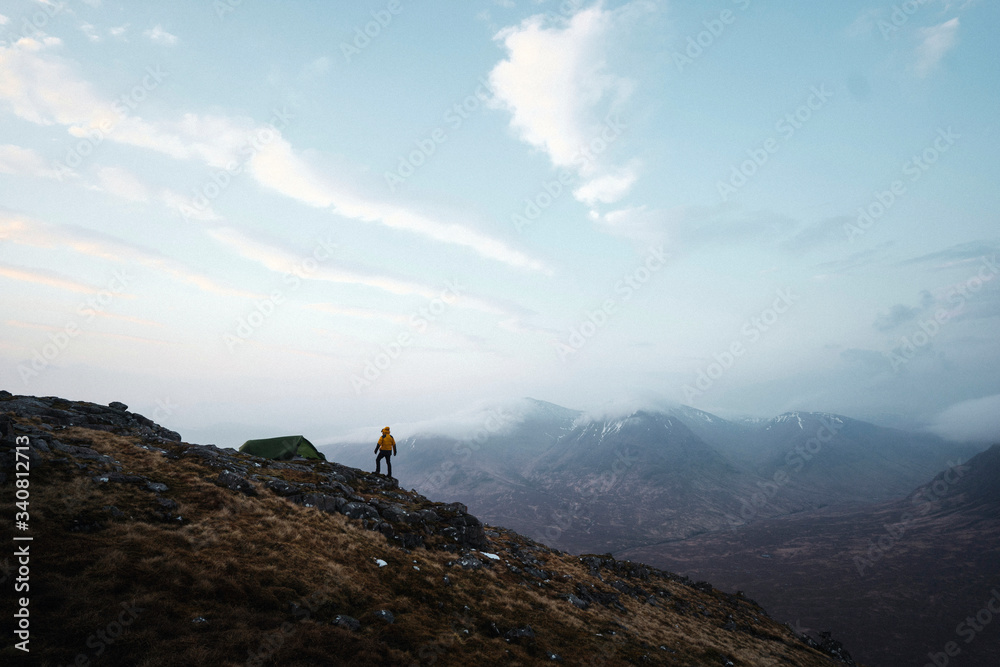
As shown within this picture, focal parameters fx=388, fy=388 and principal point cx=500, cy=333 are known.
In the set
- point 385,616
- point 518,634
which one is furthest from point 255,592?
point 518,634

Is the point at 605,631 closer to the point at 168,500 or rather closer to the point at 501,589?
the point at 501,589

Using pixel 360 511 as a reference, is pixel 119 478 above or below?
above

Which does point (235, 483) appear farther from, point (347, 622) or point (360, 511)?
point (347, 622)

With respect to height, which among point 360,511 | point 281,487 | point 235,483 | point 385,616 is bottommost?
point 385,616

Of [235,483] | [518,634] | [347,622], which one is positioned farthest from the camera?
[235,483]

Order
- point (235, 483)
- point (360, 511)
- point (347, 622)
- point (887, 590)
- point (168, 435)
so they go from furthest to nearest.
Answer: point (887, 590), point (168, 435), point (360, 511), point (235, 483), point (347, 622)

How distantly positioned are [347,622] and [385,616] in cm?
157

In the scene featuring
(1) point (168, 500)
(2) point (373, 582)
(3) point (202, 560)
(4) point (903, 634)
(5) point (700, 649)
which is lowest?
(4) point (903, 634)

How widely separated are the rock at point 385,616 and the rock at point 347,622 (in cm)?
91

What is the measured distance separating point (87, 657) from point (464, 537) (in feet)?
65.2

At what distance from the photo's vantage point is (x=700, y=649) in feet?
77.5

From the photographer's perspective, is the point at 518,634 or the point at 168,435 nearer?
the point at 518,634

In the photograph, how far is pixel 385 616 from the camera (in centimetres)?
1430

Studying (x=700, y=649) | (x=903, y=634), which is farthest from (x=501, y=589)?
(x=903, y=634)
